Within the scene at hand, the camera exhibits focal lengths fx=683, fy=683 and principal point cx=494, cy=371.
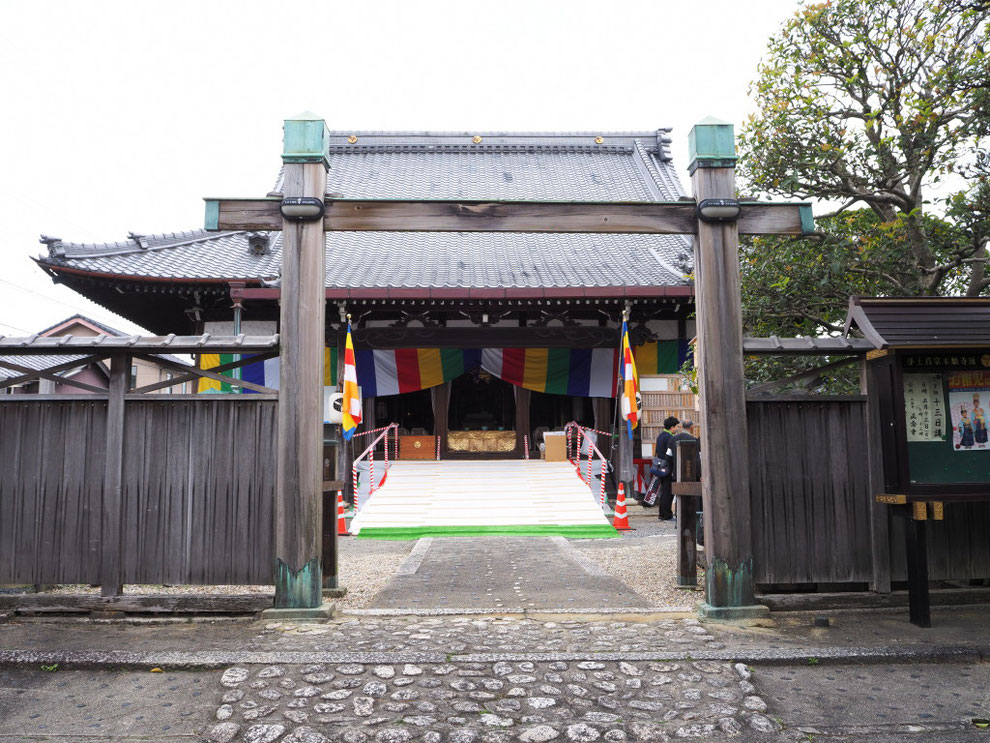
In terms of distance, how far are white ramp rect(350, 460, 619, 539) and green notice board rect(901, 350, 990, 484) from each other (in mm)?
6204

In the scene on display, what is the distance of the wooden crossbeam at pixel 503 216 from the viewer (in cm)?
511

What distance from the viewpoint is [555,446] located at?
1470 centimetres

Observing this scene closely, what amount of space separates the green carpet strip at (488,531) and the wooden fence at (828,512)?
18.4 ft

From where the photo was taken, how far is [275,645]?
414 cm

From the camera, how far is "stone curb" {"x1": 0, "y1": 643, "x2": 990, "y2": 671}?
3.81 metres

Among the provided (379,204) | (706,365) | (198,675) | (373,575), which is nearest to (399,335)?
(373,575)

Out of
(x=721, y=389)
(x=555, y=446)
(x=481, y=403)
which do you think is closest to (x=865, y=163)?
(x=721, y=389)

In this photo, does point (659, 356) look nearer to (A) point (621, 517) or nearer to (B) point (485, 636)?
(A) point (621, 517)

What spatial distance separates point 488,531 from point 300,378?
21.1ft

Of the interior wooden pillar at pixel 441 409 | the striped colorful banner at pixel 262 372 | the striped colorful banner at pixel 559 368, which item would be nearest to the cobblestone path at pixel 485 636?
the striped colorful banner at pixel 262 372

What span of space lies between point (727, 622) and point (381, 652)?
235cm

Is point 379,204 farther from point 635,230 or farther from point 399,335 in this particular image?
point 399,335

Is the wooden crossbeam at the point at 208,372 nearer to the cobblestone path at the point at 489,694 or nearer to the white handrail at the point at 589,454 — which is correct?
the cobblestone path at the point at 489,694

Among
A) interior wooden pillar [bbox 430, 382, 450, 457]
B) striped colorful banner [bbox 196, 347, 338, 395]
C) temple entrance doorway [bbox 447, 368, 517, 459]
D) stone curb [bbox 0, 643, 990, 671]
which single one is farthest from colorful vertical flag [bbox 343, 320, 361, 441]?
temple entrance doorway [bbox 447, 368, 517, 459]
